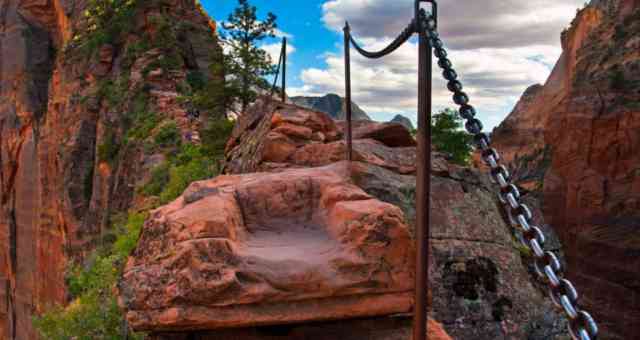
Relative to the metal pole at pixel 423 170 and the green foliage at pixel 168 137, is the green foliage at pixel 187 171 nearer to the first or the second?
the green foliage at pixel 168 137

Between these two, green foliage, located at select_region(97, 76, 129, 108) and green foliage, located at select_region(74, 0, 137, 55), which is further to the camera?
green foliage, located at select_region(74, 0, 137, 55)

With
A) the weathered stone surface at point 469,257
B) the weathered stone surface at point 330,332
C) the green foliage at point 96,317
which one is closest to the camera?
the weathered stone surface at point 330,332

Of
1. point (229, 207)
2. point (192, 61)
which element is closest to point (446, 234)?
point (229, 207)

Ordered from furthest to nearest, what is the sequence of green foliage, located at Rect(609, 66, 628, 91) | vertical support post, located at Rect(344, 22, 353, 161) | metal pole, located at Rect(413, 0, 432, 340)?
green foliage, located at Rect(609, 66, 628, 91)
vertical support post, located at Rect(344, 22, 353, 161)
metal pole, located at Rect(413, 0, 432, 340)

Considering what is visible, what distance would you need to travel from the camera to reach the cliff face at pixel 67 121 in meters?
20.1

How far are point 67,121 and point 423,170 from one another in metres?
24.9

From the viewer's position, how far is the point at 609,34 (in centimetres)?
2977

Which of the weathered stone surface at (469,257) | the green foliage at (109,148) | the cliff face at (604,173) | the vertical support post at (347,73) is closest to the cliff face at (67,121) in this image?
the green foliage at (109,148)

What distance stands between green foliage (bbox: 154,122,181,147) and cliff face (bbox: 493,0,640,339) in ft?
63.4

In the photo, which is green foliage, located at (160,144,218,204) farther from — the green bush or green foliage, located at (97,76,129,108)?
green foliage, located at (97,76,129,108)

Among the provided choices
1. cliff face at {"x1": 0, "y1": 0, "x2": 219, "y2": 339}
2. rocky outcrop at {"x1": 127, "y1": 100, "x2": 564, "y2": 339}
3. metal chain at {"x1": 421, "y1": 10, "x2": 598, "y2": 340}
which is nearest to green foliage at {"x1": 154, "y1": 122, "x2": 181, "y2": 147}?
cliff face at {"x1": 0, "y1": 0, "x2": 219, "y2": 339}

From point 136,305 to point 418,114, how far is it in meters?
2.17

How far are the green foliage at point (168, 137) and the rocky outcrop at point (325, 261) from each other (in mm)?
11499

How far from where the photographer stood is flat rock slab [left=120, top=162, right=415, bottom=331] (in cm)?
328
